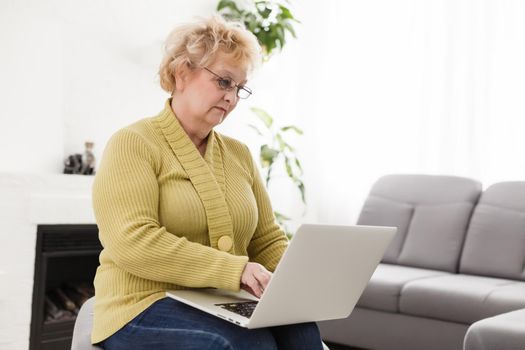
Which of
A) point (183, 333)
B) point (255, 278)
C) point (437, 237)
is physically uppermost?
point (255, 278)

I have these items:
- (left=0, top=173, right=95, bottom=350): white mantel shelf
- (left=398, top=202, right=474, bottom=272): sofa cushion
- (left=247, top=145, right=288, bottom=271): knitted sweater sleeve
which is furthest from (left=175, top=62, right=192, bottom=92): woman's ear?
(left=398, top=202, right=474, bottom=272): sofa cushion

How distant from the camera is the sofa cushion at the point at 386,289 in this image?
9.35ft

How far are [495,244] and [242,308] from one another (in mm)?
2092

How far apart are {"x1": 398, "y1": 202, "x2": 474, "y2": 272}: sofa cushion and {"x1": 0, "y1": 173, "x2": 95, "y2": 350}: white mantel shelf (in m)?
1.73

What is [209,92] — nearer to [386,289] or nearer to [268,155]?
[386,289]

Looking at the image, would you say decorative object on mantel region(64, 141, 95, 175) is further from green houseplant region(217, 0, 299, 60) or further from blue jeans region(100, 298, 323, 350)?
blue jeans region(100, 298, 323, 350)

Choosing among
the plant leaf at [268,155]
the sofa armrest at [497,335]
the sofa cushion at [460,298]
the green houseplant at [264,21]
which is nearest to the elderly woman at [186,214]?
the sofa armrest at [497,335]

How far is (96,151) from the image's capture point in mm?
3346

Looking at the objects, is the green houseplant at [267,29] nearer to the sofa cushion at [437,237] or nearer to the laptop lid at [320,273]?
the sofa cushion at [437,237]

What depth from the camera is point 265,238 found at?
5.70 feet

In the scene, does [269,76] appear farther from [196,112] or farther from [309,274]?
[309,274]

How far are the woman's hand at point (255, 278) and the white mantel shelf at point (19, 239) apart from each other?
169 centimetres

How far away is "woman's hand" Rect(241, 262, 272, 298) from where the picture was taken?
133 cm

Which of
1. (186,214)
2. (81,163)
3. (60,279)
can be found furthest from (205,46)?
(60,279)
